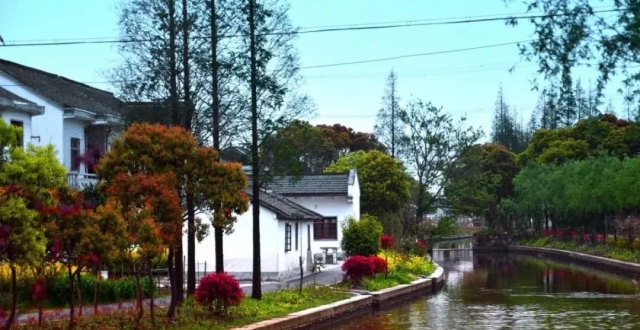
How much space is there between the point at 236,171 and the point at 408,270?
1972 cm

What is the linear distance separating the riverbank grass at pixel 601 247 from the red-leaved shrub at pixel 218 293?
108 feet

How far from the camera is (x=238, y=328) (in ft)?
61.4

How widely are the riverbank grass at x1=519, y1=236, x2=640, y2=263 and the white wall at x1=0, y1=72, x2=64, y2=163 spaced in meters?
31.6

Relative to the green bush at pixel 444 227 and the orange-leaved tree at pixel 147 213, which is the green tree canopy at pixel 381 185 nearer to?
the green bush at pixel 444 227

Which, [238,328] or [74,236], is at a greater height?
[74,236]

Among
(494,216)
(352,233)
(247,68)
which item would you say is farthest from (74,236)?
(494,216)

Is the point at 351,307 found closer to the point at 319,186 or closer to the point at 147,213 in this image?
the point at 147,213

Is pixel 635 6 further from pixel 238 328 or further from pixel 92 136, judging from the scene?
pixel 92 136

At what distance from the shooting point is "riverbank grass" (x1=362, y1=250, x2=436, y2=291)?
31.9 meters

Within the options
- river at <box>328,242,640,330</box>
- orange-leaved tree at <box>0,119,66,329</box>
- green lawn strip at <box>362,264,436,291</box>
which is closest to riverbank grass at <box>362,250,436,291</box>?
green lawn strip at <box>362,264,436,291</box>

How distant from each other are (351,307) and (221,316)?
688 centimetres

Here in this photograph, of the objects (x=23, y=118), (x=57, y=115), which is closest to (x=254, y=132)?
(x=23, y=118)

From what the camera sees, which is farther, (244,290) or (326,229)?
(326,229)

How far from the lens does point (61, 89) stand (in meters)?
34.0
